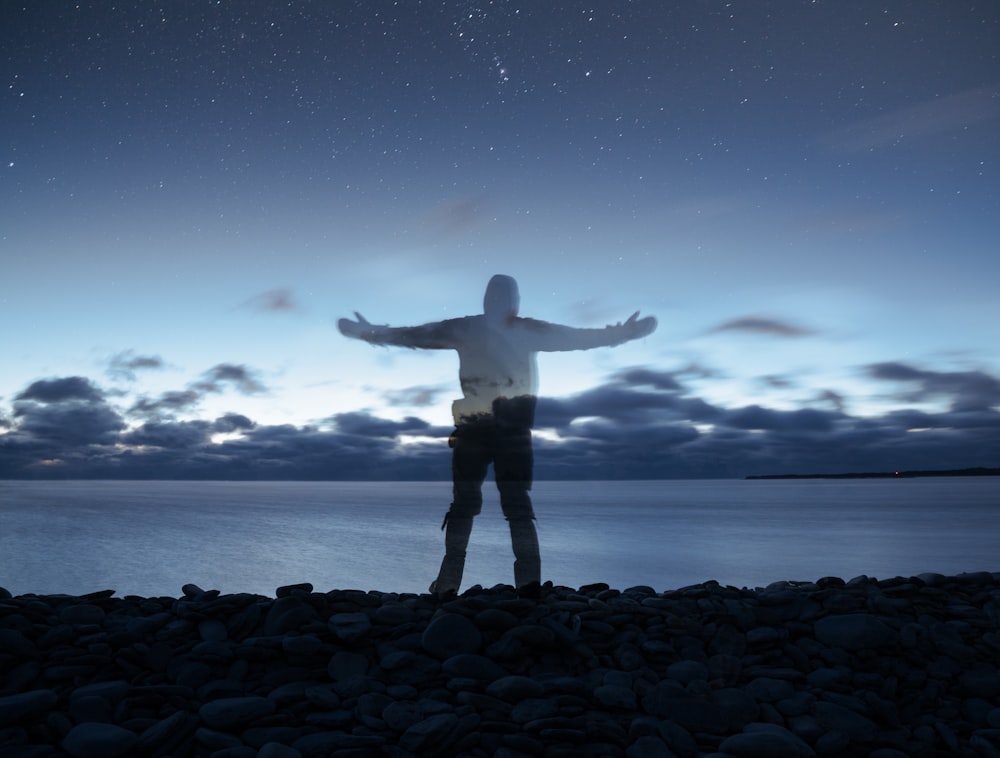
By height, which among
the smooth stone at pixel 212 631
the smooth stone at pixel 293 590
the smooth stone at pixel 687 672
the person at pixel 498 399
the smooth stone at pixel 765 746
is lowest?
the smooth stone at pixel 765 746

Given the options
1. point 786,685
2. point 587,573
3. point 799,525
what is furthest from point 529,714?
point 799,525

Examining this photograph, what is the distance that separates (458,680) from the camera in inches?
120

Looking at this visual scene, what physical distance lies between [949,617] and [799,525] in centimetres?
1932

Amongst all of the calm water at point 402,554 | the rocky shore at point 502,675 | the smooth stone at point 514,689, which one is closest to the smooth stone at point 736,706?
the rocky shore at point 502,675

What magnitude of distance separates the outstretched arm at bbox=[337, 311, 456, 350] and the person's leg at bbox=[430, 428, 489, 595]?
65 centimetres

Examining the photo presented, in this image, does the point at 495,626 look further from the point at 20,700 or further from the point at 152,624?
the point at 20,700

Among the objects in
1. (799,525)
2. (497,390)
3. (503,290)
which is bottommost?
(799,525)

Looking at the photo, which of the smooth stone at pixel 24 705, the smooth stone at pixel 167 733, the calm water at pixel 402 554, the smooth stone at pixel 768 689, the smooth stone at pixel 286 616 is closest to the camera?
the smooth stone at pixel 167 733

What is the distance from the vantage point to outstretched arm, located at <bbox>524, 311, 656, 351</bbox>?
15.5 feet

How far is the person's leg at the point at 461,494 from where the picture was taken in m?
4.56

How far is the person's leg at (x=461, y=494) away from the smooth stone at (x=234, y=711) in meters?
1.82

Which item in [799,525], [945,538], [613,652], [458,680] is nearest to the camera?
[458,680]

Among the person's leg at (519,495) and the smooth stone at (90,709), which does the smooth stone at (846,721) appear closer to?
the person's leg at (519,495)

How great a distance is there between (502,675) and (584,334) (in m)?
2.38
